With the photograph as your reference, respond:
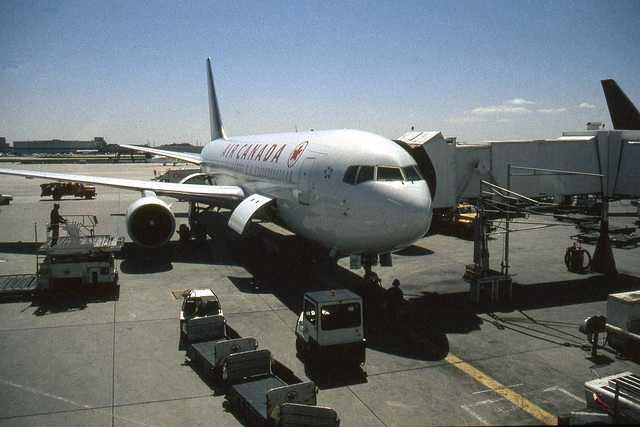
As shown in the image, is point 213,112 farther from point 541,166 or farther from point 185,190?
point 541,166

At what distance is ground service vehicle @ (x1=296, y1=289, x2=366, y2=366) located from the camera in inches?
447

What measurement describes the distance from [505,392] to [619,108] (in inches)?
802

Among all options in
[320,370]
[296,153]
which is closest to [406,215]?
[320,370]

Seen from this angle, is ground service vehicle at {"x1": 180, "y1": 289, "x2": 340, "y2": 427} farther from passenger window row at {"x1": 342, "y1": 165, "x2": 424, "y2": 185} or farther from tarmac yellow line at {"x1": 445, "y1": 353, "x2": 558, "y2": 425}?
passenger window row at {"x1": 342, "y1": 165, "x2": 424, "y2": 185}

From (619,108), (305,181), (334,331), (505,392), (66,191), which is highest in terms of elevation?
(619,108)

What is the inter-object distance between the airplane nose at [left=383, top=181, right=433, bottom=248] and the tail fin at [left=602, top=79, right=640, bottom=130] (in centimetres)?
1673

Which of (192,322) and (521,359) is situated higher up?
(192,322)

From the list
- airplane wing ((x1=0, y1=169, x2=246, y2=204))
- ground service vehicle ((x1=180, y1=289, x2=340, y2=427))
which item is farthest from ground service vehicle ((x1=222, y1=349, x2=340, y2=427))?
airplane wing ((x1=0, y1=169, x2=246, y2=204))

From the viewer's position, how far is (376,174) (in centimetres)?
1445

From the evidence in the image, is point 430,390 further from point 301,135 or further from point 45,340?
point 301,135

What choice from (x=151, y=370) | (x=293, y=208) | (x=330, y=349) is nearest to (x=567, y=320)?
(x=330, y=349)

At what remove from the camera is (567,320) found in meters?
15.2

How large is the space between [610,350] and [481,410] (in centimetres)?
522

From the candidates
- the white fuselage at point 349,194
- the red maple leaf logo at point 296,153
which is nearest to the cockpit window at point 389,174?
the white fuselage at point 349,194
